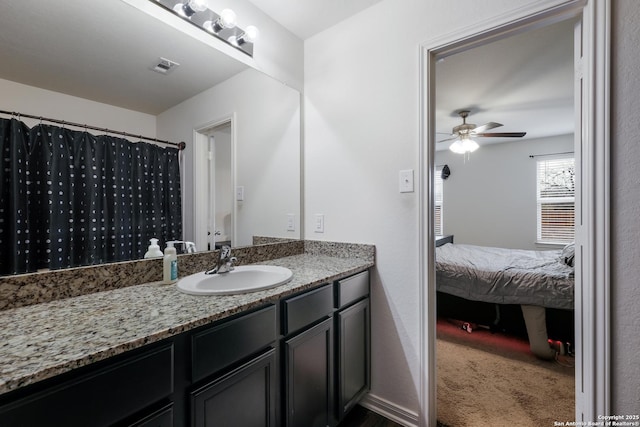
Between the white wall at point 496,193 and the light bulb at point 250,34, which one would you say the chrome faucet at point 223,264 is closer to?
the light bulb at point 250,34

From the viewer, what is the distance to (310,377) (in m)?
1.22

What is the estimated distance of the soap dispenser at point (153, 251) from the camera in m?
1.23

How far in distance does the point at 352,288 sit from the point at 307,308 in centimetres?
35

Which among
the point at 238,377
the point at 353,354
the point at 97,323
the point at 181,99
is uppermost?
the point at 181,99

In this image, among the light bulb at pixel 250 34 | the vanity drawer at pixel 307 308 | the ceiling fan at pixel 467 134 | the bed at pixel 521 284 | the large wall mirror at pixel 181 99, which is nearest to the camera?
the large wall mirror at pixel 181 99

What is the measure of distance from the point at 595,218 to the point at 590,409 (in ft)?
2.43

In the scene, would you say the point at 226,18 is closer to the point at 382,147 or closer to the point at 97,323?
the point at 382,147

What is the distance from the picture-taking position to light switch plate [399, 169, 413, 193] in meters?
1.49

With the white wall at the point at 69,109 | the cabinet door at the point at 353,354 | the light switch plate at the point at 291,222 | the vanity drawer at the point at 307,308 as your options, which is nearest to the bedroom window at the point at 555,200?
the cabinet door at the point at 353,354

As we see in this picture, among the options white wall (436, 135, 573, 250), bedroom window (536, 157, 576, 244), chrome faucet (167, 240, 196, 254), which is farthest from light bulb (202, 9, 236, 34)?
bedroom window (536, 157, 576, 244)

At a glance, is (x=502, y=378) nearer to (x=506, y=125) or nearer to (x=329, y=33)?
(x=329, y=33)

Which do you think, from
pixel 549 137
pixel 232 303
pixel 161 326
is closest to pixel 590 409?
pixel 232 303

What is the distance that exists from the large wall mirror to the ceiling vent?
0.04ft

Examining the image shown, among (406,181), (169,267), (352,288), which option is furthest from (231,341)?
(406,181)
